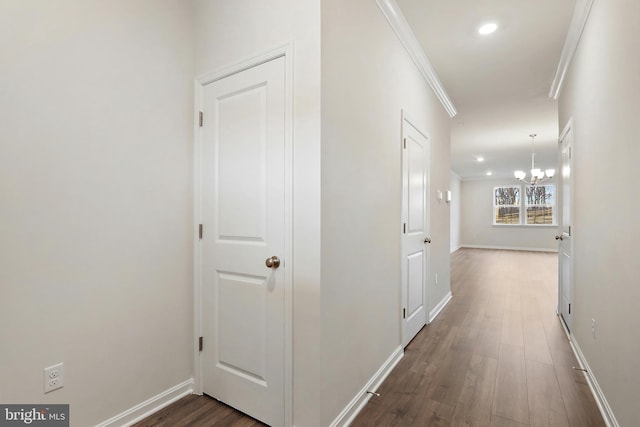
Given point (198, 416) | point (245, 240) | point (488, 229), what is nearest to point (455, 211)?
point (488, 229)

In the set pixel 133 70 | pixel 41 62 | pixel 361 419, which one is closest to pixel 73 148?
pixel 41 62

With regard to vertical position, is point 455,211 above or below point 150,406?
above

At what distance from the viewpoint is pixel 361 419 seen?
181cm

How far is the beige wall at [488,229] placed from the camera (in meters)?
11.0

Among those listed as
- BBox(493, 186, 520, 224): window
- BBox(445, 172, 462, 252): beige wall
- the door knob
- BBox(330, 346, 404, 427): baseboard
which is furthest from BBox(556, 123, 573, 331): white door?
BBox(493, 186, 520, 224): window

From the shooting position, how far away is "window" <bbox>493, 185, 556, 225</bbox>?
10852mm

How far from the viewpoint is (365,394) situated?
1.98 m

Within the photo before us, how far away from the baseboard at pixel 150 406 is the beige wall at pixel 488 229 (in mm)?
12272

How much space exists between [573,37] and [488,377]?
9.74ft

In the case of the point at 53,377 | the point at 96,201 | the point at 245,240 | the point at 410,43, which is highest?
the point at 410,43

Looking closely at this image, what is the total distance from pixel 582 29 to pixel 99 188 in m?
3.72

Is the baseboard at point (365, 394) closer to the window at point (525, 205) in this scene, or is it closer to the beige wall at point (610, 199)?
the beige wall at point (610, 199)

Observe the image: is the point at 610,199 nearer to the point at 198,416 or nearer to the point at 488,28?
the point at 488,28

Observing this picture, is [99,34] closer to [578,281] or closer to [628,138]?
[628,138]
